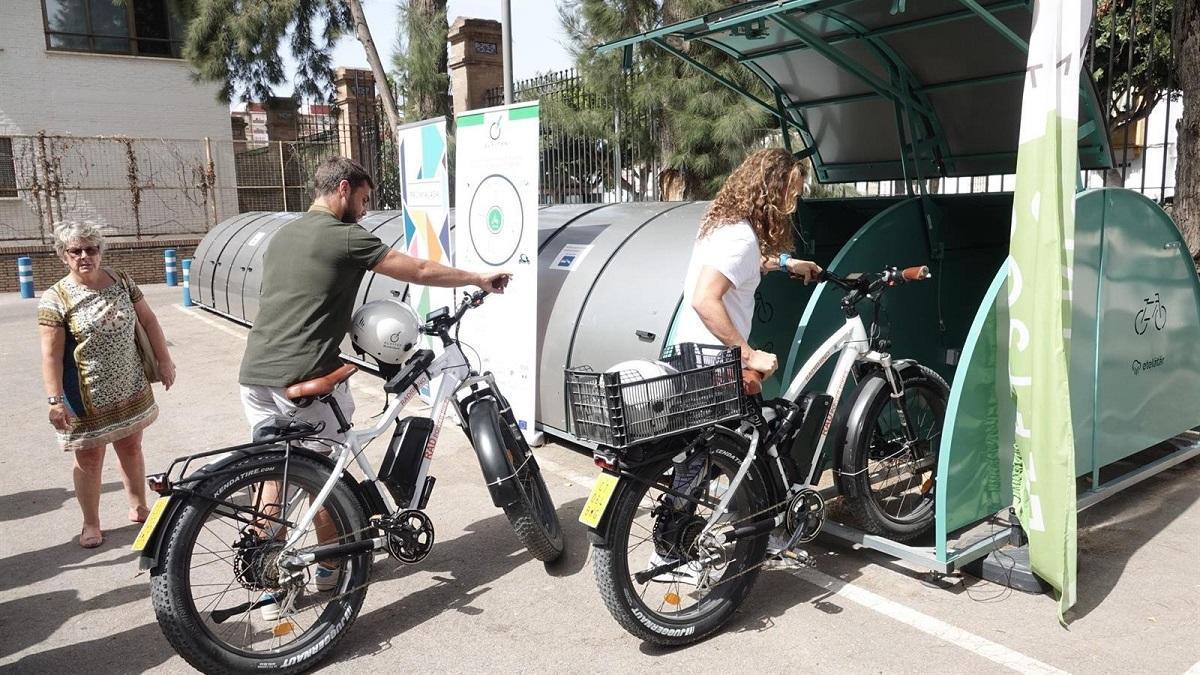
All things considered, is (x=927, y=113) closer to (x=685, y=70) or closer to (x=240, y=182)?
(x=685, y=70)

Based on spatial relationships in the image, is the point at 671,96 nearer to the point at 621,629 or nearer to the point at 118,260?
the point at 621,629

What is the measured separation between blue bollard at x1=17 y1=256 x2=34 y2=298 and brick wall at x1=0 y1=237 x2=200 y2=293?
1.12 m

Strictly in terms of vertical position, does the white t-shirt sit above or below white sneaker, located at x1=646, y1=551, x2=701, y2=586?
above

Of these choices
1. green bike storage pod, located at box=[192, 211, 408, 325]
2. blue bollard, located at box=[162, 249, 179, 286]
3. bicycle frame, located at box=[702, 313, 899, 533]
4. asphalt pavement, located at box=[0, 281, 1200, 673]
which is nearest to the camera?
asphalt pavement, located at box=[0, 281, 1200, 673]

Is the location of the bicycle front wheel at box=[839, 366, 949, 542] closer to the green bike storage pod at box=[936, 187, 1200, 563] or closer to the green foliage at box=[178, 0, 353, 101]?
the green bike storage pod at box=[936, 187, 1200, 563]

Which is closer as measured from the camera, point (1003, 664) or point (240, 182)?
point (1003, 664)

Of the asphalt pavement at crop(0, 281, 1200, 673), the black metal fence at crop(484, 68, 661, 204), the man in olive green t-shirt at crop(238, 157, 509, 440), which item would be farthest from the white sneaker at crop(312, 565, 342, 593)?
the black metal fence at crop(484, 68, 661, 204)

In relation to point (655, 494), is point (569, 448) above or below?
below

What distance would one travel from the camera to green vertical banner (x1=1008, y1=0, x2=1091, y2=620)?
132 inches

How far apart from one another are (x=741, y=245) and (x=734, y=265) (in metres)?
0.09

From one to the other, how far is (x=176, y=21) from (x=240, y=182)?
4.04m

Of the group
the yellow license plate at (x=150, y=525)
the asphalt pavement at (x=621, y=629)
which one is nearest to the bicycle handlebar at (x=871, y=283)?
the asphalt pavement at (x=621, y=629)

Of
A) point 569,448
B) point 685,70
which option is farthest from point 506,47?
point 569,448

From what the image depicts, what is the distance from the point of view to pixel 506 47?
10570 millimetres
